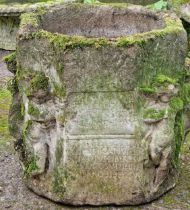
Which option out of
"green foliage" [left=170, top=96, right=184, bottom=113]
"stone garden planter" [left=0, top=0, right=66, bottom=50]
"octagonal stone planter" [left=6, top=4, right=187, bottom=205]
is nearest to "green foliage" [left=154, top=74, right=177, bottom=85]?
"octagonal stone planter" [left=6, top=4, right=187, bottom=205]

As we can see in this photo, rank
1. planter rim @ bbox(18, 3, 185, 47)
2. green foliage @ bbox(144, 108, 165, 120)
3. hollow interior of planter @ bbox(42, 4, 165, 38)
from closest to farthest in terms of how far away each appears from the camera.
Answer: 1. planter rim @ bbox(18, 3, 185, 47)
2. green foliage @ bbox(144, 108, 165, 120)
3. hollow interior of planter @ bbox(42, 4, 165, 38)

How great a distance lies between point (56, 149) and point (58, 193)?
0.31 metres

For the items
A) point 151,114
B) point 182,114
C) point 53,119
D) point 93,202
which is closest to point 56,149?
point 53,119

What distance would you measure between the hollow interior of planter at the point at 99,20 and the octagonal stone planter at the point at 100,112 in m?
0.39

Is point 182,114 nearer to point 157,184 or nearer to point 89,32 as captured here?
point 157,184

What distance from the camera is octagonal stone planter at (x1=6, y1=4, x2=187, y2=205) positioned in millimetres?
3555

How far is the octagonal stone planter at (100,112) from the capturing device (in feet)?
11.7

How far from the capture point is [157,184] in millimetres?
3939

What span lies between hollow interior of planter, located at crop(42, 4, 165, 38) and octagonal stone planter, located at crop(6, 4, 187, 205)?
15.5 inches

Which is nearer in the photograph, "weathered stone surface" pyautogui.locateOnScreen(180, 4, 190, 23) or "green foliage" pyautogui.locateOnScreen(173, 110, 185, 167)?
"green foliage" pyautogui.locateOnScreen(173, 110, 185, 167)

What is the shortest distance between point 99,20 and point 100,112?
1.17 m

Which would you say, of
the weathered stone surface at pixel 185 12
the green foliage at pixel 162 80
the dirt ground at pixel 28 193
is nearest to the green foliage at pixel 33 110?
the dirt ground at pixel 28 193

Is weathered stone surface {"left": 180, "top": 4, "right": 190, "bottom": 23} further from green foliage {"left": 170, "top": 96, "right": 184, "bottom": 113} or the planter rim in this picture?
green foliage {"left": 170, "top": 96, "right": 184, "bottom": 113}

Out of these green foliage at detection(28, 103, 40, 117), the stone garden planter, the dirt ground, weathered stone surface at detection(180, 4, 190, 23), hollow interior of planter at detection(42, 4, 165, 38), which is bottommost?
the stone garden planter
